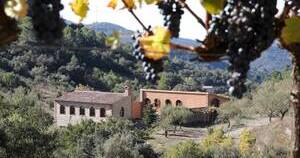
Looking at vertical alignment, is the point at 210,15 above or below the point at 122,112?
above

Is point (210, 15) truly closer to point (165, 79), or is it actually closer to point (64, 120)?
point (64, 120)

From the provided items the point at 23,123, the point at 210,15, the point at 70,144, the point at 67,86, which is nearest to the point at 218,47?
the point at 210,15

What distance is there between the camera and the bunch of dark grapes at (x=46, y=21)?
3.80 ft

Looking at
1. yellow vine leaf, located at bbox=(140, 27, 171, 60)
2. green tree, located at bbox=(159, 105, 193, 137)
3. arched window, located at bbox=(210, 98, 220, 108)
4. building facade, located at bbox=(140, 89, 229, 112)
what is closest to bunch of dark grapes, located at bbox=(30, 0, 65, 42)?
yellow vine leaf, located at bbox=(140, 27, 171, 60)

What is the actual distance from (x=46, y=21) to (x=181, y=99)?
4676 centimetres

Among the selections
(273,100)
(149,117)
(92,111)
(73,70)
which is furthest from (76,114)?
(273,100)

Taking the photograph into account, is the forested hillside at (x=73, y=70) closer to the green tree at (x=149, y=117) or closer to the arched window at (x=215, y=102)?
the green tree at (x=149, y=117)

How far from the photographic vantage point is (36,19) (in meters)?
1.17


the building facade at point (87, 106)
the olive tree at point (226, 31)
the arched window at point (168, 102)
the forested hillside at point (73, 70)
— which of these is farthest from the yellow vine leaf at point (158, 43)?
the arched window at point (168, 102)

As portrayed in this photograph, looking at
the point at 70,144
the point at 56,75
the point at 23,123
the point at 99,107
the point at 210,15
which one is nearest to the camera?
the point at 210,15

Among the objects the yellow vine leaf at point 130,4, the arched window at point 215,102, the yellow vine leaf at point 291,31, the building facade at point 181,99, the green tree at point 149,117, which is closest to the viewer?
the yellow vine leaf at point 291,31

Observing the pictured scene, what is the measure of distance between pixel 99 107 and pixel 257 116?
11.1 meters

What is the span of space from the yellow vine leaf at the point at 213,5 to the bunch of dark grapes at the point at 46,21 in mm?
287

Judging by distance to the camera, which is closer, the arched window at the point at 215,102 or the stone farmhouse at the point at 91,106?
the stone farmhouse at the point at 91,106
